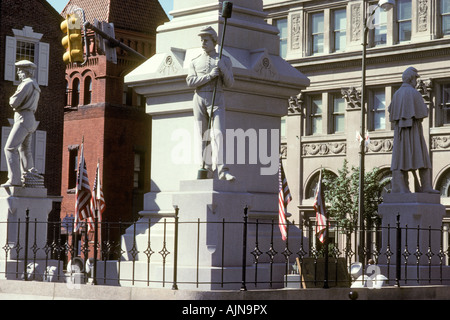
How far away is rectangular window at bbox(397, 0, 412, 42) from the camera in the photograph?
171 feet

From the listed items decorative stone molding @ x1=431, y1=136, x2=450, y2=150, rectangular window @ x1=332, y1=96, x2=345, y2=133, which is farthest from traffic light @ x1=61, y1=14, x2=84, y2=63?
rectangular window @ x1=332, y1=96, x2=345, y2=133

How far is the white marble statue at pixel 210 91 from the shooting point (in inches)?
631

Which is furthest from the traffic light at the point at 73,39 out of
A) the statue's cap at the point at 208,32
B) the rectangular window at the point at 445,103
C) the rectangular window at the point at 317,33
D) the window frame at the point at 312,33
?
the rectangular window at the point at 317,33

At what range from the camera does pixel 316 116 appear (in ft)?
184

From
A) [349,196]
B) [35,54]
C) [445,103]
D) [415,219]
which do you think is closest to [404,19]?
[445,103]

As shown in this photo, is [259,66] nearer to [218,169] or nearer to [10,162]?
[218,169]

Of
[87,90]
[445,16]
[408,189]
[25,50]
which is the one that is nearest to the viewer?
[408,189]

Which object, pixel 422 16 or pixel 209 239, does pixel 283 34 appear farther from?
pixel 209 239

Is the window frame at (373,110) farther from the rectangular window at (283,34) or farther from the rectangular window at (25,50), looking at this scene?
the rectangular window at (25,50)

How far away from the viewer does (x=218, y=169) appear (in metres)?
16.1

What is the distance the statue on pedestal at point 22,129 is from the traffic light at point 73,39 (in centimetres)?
366

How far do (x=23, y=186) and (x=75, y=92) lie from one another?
4038 cm
